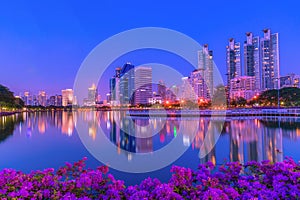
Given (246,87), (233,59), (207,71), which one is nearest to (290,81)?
(246,87)

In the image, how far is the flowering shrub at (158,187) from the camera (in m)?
2.52

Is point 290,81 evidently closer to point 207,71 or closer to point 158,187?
point 207,71

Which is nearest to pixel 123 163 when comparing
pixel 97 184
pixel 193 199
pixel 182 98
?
pixel 97 184

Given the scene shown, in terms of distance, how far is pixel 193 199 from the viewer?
2.58m

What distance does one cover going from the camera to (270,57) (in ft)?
325

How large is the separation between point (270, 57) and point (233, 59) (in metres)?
18.2

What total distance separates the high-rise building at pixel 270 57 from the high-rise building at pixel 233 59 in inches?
517

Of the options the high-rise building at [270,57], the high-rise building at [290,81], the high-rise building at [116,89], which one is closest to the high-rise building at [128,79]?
the high-rise building at [116,89]

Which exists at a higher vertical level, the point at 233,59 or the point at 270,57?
the point at 233,59

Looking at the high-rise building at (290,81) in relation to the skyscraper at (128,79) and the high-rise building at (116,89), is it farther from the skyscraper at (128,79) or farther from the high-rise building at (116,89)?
the high-rise building at (116,89)

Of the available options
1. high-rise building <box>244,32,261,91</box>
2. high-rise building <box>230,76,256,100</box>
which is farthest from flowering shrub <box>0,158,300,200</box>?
high-rise building <box>244,32,261,91</box>

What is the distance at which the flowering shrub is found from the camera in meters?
2.52

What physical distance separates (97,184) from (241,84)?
4313 inches

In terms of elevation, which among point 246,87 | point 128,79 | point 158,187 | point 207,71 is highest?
point 207,71
